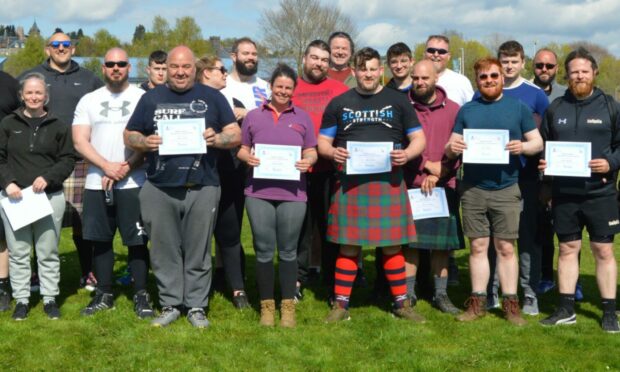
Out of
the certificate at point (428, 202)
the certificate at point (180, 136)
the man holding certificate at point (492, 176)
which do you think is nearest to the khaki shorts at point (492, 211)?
the man holding certificate at point (492, 176)

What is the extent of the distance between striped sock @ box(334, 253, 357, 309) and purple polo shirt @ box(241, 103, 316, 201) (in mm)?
739

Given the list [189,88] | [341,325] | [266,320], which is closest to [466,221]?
[341,325]

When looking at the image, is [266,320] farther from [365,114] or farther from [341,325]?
[365,114]

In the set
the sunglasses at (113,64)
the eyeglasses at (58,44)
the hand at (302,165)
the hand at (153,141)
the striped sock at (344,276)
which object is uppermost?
the eyeglasses at (58,44)

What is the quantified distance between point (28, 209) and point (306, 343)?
2.77 m

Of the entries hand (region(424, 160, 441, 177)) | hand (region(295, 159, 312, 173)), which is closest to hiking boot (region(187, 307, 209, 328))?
hand (region(295, 159, 312, 173))

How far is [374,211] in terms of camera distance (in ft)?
20.5

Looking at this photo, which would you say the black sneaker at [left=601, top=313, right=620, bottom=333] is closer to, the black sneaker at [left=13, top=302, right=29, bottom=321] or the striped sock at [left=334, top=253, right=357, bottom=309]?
the striped sock at [left=334, top=253, right=357, bottom=309]

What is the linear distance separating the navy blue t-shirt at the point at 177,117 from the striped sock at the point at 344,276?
1466 mm

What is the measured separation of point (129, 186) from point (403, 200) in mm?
2517

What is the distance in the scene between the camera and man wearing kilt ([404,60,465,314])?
643 cm

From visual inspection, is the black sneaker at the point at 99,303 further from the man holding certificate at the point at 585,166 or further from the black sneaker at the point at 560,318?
the man holding certificate at the point at 585,166

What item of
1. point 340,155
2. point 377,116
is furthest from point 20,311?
point 377,116

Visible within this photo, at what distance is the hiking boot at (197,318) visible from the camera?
625 centimetres
